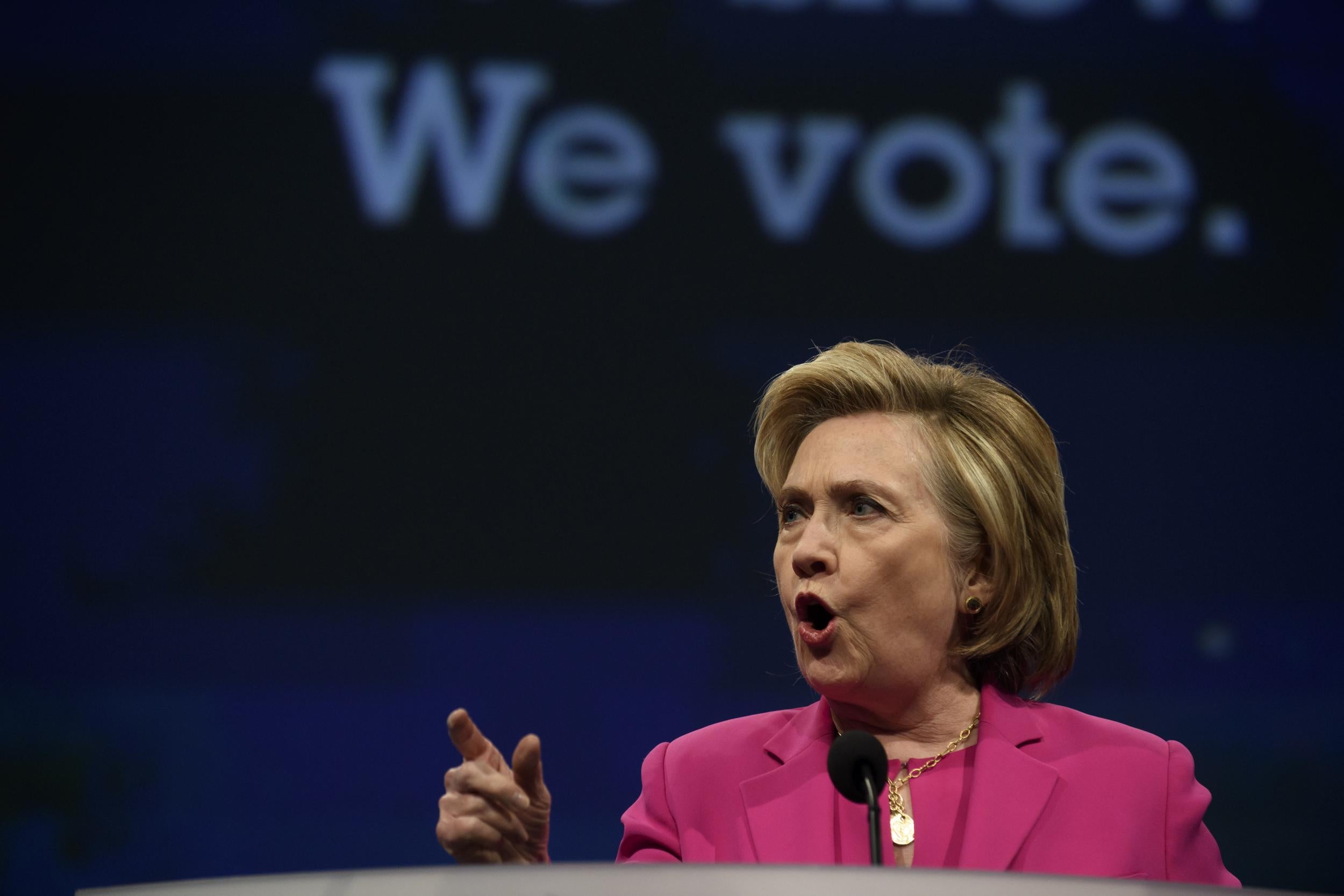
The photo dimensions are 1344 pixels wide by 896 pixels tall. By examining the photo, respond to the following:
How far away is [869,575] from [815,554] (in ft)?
0.25

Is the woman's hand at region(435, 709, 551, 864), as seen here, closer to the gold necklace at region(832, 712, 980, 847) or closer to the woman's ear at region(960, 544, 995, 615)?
the gold necklace at region(832, 712, 980, 847)

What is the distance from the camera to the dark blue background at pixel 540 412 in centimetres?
311

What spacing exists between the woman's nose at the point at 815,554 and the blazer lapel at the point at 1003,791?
0.30 metres

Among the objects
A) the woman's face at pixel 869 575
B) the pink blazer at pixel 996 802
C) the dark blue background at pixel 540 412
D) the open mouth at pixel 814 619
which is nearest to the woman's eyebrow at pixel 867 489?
the woman's face at pixel 869 575

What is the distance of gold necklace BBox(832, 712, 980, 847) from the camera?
167 cm

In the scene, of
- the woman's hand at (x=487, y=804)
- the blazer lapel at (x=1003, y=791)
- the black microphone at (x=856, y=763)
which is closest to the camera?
the black microphone at (x=856, y=763)

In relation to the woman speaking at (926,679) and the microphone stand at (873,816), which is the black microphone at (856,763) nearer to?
the microphone stand at (873,816)

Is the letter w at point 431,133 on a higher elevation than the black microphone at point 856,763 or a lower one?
higher

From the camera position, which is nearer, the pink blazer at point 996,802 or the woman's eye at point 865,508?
the pink blazer at point 996,802

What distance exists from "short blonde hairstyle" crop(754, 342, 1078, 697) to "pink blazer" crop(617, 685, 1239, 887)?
8 cm

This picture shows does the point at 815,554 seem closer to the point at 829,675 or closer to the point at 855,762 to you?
the point at 829,675

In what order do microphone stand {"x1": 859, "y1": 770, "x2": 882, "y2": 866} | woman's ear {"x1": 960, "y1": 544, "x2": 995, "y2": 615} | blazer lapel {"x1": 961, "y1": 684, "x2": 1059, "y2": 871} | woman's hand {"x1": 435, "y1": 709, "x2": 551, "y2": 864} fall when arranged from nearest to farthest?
microphone stand {"x1": 859, "y1": 770, "x2": 882, "y2": 866} → woman's hand {"x1": 435, "y1": 709, "x2": 551, "y2": 864} → blazer lapel {"x1": 961, "y1": 684, "x2": 1059, "y2": 871} → woman's ear {"x1": 960, "y1": 544, "x2": 995, "y2": 615}

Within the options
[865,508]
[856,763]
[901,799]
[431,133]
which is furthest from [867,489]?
[431,133]

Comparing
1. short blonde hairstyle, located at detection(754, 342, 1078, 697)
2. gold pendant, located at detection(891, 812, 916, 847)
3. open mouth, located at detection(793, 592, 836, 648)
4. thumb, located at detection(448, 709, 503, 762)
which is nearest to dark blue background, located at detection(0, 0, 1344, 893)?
short blonde hairstyle, located at detection(754, 342, 1078, 697)
